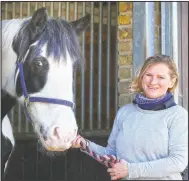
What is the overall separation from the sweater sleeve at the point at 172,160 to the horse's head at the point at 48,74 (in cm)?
40

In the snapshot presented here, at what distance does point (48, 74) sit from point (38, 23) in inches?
11.0

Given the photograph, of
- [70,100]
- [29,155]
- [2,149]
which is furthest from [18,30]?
[29,155]

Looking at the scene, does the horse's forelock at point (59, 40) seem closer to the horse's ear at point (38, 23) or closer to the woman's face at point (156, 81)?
the horse's ear at point (38, 23)

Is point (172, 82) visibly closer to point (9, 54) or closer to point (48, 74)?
point (48, 74)

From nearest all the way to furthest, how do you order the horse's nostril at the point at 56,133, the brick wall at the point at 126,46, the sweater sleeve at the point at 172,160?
1. the sweater sleeve at the point at 172,160
2. the horse's nostril at the point at 56,133
3. the brick wall at the point at 126,46

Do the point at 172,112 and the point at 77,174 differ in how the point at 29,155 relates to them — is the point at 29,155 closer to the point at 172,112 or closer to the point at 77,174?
the point at 77,174

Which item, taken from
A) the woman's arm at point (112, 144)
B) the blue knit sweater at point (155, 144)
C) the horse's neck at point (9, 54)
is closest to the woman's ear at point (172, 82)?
the blue knit sweater at point (155, 144)

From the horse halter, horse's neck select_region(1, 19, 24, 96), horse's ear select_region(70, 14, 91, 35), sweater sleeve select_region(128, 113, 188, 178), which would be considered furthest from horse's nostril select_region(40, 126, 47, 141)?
horse's ear select_region(70, 14, 91, 35)

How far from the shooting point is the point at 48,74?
7.90 ft

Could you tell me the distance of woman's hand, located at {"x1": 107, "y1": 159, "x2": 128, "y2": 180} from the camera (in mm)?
2111

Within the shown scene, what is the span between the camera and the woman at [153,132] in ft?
6.84

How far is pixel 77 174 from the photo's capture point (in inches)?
122

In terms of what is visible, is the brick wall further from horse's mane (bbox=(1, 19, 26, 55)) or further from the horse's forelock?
horse's mane (bbox=(1, 19, 26, 55))

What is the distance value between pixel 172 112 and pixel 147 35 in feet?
2.32
